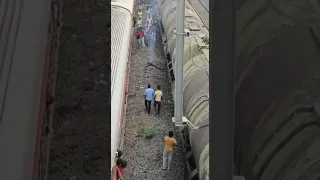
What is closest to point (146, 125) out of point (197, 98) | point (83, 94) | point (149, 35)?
point (197, 98)

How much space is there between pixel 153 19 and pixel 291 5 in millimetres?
12134

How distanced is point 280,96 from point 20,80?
1.75 ft

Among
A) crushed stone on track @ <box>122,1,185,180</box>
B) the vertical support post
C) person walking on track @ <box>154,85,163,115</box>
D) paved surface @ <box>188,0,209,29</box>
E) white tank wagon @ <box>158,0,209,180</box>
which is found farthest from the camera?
paved surface @ <box>188,0,209,29</box>

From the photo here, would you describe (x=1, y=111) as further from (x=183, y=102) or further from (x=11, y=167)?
(x=183, y=102)

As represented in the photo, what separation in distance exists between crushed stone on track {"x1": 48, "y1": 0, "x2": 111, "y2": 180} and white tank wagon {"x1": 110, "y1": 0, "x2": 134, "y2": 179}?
2.36 meters

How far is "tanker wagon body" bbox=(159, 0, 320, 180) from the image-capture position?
997 millimetres

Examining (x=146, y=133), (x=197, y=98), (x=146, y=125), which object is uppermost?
(x=197, y=98)

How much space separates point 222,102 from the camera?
892 millimetres

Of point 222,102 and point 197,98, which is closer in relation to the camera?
point 222,102

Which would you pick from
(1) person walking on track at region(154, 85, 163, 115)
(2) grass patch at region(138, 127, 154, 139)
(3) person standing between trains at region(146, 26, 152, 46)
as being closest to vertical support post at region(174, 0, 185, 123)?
(2) grass patch at region(138, 127, 154, 139)

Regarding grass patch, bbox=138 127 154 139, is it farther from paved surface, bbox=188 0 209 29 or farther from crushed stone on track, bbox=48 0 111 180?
crushed stone on track, bbox=48 0 111 180

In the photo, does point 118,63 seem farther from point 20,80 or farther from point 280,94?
point 20,80

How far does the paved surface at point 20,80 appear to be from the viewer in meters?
0.76

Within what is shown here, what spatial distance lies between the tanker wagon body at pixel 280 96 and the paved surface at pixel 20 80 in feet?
1.36
